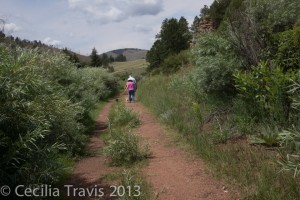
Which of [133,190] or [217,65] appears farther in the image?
[217,65]

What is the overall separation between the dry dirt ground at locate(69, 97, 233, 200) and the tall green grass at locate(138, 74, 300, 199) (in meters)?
0.27

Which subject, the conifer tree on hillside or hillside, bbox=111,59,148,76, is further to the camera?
hillside, bbox=111,59,148,76

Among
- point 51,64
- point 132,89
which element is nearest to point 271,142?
point 51,64

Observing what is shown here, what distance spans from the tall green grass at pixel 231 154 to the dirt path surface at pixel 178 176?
25 centimetres

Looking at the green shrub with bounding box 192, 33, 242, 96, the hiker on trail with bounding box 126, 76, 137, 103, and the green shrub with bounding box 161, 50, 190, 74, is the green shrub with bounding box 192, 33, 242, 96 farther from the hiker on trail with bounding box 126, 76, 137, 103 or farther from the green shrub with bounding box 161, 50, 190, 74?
the green shrub with bounding box 161, 50, 190, 74

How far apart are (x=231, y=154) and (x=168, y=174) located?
48.7 inches

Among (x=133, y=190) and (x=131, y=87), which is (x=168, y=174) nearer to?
(x=133, y=190)

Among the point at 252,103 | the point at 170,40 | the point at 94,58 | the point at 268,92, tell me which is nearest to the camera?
the point at 268,92

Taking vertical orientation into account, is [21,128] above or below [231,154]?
above

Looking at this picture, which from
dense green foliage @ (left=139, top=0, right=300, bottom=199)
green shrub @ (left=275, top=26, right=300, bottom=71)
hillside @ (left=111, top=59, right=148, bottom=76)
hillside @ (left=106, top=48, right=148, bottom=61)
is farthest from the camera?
hillside @ (left=106, top=48, right=148, bottom=61)

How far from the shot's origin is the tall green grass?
4.96m

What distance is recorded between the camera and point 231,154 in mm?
6469

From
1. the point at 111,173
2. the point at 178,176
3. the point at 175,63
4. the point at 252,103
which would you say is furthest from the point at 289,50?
the point at 175,63

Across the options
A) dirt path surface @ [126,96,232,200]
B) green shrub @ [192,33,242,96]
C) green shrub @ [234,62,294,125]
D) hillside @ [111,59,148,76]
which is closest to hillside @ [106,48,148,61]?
hillside @ [111,59,148,76]
